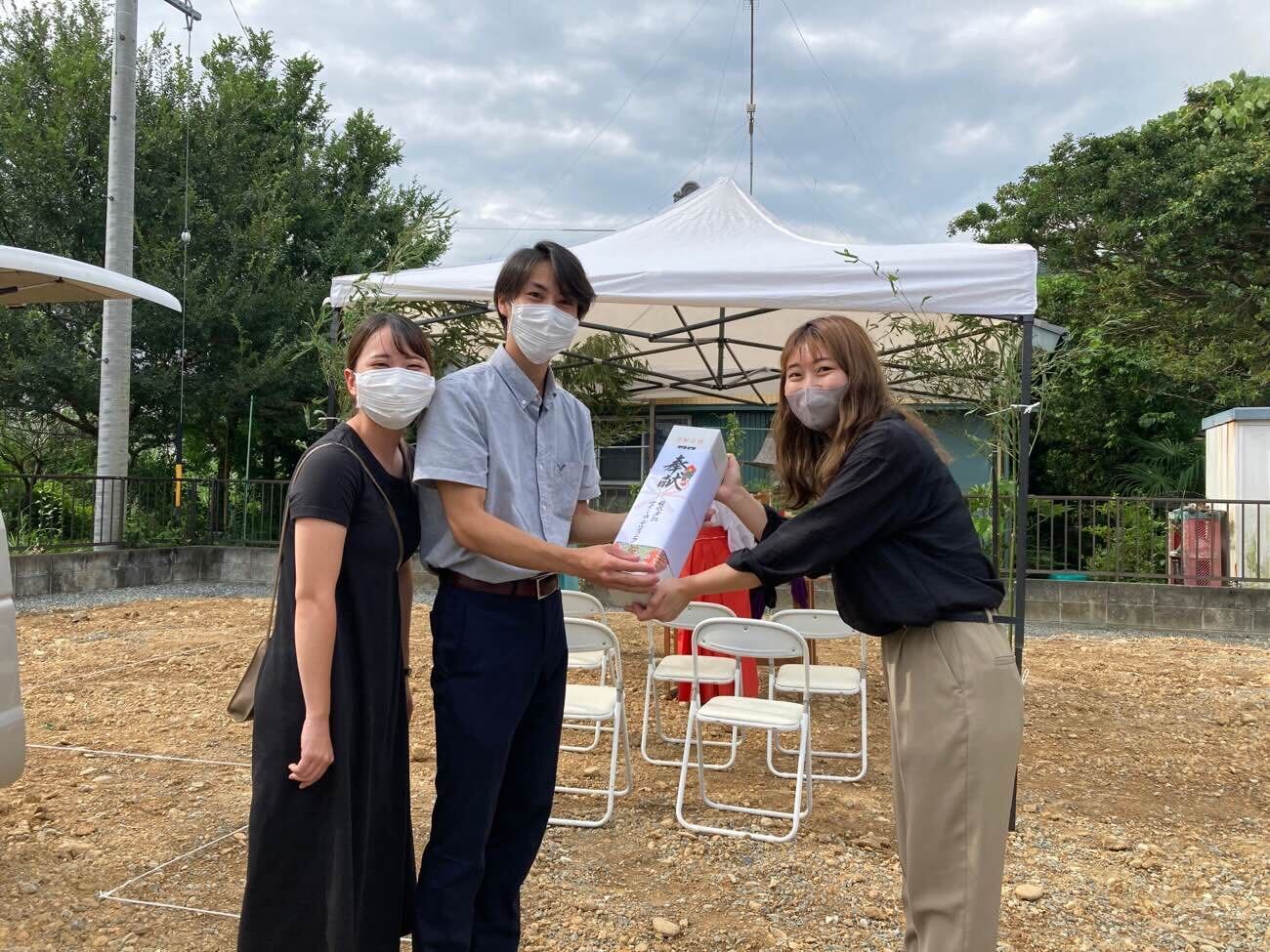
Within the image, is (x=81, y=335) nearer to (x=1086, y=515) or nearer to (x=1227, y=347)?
(x=1086, y=515)

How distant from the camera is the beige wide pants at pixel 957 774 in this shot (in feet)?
6.22

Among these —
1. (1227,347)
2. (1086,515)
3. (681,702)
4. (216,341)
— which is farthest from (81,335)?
(1227,347)

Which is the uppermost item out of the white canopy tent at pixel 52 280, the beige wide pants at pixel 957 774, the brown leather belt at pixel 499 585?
the white canopy tent at pixel 52 280

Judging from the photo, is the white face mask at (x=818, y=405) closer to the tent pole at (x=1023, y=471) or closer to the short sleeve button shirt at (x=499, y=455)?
the short sleeve button shirt at (x=499, y=455)

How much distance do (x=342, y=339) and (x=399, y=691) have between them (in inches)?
138

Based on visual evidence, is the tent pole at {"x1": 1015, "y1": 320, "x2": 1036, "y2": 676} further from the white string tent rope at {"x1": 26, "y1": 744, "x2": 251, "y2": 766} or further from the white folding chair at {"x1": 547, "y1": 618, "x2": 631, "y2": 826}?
the white string tent rope at {"x1": 26, "y1": 744, "x2": 251, "y2": 766}

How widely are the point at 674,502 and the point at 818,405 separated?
41cm

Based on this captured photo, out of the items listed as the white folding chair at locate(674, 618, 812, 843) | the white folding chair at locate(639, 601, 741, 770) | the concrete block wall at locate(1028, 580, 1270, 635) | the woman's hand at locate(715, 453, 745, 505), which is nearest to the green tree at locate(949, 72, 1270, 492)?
the concrete block wall at locate(1028, 580, 1270, 635)

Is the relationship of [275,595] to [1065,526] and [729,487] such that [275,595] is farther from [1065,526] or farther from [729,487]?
[1065,526]

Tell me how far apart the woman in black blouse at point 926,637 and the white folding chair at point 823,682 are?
2174 mm

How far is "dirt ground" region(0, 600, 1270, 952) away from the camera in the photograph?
2.93 m

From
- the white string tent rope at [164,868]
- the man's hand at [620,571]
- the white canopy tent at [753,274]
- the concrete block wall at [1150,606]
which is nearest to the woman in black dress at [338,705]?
the man's hand at [620,571]

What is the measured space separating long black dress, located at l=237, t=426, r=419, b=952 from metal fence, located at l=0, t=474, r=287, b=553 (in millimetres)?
9875

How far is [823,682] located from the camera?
440cm
